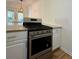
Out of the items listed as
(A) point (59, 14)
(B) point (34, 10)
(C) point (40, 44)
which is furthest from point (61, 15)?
(C) point (40, 44)

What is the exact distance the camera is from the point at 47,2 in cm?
428

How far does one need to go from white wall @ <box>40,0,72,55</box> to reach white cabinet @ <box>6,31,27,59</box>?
2024mm

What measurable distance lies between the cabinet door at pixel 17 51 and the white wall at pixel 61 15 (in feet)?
6.75

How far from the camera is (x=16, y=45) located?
191 centimetres

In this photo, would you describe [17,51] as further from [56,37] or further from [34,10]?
[56,37]

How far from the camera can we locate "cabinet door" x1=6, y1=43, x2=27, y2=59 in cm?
179

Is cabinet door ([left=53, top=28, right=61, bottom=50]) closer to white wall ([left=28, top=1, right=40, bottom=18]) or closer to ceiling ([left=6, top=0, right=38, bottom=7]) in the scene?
white wall ([left=28, top=1, right=40, bottom=18])

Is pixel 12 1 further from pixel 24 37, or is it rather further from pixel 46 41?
pixel 46 41

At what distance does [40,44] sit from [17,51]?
2.51 ft

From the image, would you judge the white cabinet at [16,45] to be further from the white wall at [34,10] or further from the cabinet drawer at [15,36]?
the white wall at [34,10]

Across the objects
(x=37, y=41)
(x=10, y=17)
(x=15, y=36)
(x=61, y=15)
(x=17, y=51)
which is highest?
(x=61, y=15)
